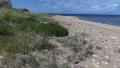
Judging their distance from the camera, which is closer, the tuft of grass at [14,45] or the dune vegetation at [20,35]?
the tuft of grass at [14,45]

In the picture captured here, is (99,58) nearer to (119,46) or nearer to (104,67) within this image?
(104,67)

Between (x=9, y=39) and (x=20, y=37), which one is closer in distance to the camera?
(x=9, y=39)

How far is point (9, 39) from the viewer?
49.9 feet

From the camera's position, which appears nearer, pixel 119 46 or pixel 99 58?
pixel 99 58

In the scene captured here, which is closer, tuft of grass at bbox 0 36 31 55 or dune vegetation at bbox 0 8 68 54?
tuft of grass at bbox 0 36 31 55

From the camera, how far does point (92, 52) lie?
1480cm

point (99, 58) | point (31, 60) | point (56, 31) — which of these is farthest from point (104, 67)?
point (56, 31)

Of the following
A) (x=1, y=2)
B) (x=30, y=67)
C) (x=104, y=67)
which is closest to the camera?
(x=30, y=67)

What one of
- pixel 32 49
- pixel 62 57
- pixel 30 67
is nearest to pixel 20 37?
pixel 32 49

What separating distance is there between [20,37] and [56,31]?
3839 mm

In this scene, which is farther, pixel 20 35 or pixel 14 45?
pixel 20 35

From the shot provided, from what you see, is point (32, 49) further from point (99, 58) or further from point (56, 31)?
point (56, 31)

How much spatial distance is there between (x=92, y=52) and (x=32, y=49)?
8.64ft

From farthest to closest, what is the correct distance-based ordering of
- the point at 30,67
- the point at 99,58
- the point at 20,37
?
the point at 20,37 → the point at 99,58 → the point at 30,67
